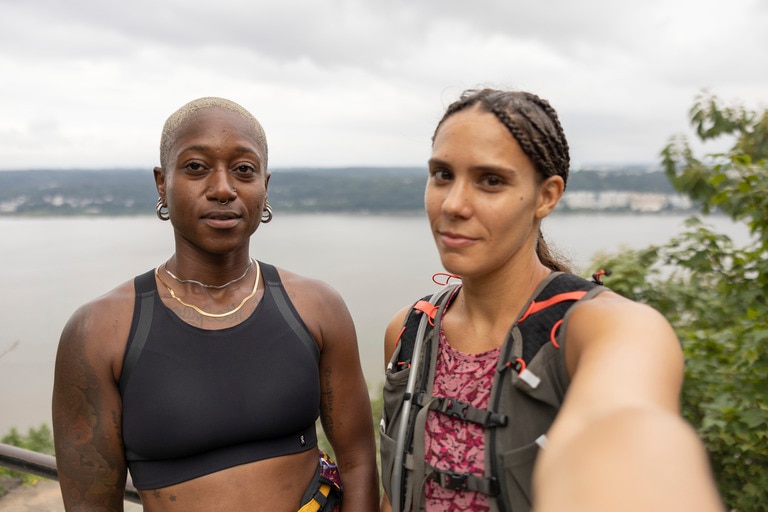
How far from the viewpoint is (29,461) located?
10.1ft

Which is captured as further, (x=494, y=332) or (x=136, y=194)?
(x=136, y=194)

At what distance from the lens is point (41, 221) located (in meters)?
61.8

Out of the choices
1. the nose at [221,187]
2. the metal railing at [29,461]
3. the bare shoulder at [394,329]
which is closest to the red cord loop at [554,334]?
the bare shoulder at [394,329]

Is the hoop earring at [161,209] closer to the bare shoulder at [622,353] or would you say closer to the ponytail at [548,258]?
the ponytail at [548,258]

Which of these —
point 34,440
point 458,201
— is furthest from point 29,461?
point 34,440

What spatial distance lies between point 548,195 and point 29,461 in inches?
115

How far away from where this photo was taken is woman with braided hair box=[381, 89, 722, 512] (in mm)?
1463

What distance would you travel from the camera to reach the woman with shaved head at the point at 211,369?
81.7 inches

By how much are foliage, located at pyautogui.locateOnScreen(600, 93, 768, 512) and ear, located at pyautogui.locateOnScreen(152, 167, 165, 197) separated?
8.85 ft

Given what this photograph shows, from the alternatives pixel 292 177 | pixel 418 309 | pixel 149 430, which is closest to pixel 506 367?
pixel 418 309

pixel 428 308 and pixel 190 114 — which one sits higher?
pixel 190 114

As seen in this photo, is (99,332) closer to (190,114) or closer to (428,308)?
(190,114)

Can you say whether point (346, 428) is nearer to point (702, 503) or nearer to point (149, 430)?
point (149, 430)

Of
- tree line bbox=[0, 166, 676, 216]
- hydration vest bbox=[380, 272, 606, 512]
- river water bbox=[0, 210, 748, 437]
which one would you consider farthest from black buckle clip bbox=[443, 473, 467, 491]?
tree line bbox=[0, 166, 676, 216]
